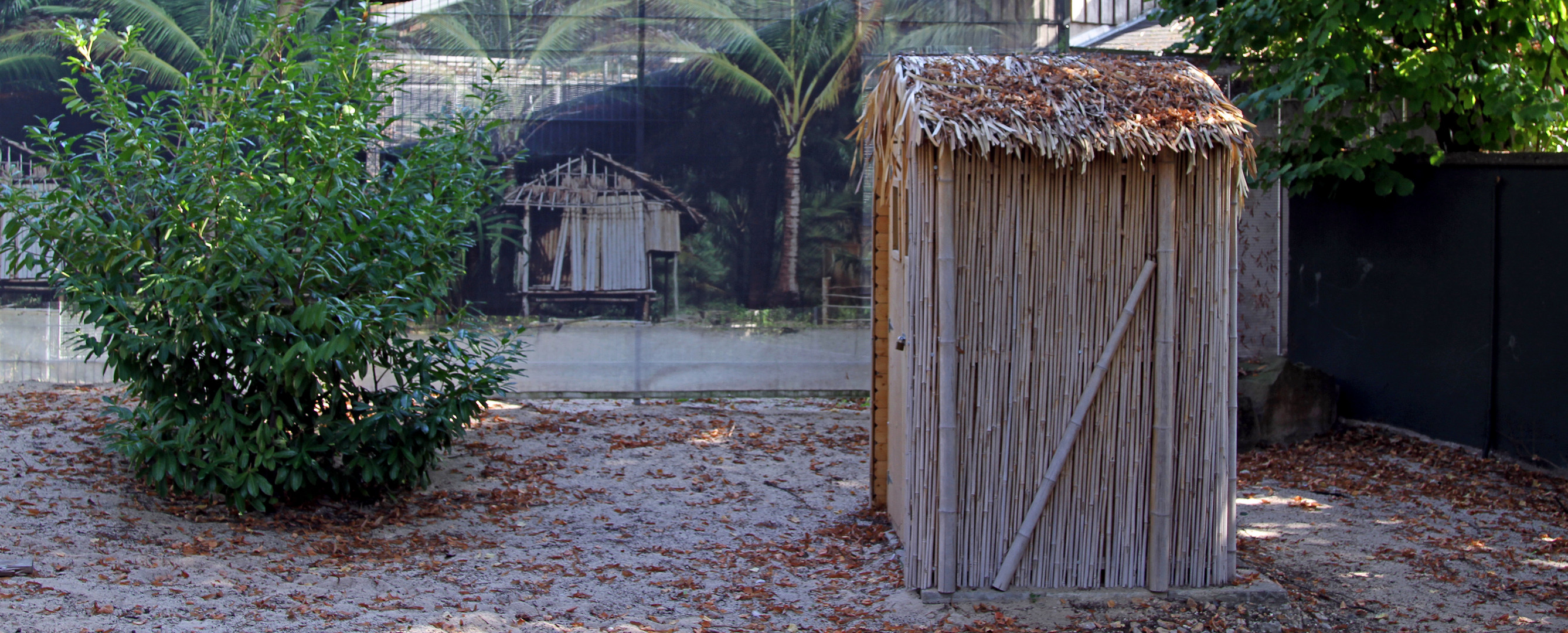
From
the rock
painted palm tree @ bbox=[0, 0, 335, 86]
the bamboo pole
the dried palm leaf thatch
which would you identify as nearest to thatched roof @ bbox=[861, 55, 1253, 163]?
the dried palm leaf thatch

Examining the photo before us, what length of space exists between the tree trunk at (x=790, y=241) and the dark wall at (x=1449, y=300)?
12.1 ft

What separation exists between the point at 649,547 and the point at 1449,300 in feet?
17.0

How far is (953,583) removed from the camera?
4.21m

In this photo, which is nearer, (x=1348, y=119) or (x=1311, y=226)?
(x=1348, y=119)

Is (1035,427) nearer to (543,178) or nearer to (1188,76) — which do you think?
(1188,76)

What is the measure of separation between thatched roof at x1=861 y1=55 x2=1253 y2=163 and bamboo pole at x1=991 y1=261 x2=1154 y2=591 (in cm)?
51

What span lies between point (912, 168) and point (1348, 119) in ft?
14.3

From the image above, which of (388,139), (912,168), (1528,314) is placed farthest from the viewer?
(1528,314)

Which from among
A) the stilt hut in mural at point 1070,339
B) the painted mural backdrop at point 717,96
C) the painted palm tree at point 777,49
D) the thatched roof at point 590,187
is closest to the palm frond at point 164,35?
the painted mural backdrop at point 717,96

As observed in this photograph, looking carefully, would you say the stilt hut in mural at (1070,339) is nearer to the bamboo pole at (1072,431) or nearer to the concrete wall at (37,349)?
the bamboo pole at (1072,431)

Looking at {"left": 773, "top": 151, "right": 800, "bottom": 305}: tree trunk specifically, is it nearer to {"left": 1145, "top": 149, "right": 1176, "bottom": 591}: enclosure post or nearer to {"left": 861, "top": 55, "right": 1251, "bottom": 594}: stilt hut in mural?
{"left": 861, "top": 55, "right": 1251, "bottom": 594}: stilt hut in mural

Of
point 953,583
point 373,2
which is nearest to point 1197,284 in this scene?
point 953,583

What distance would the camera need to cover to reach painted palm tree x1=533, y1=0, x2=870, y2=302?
8.46 metres

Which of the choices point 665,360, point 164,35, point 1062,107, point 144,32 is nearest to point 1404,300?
point 1062,107
